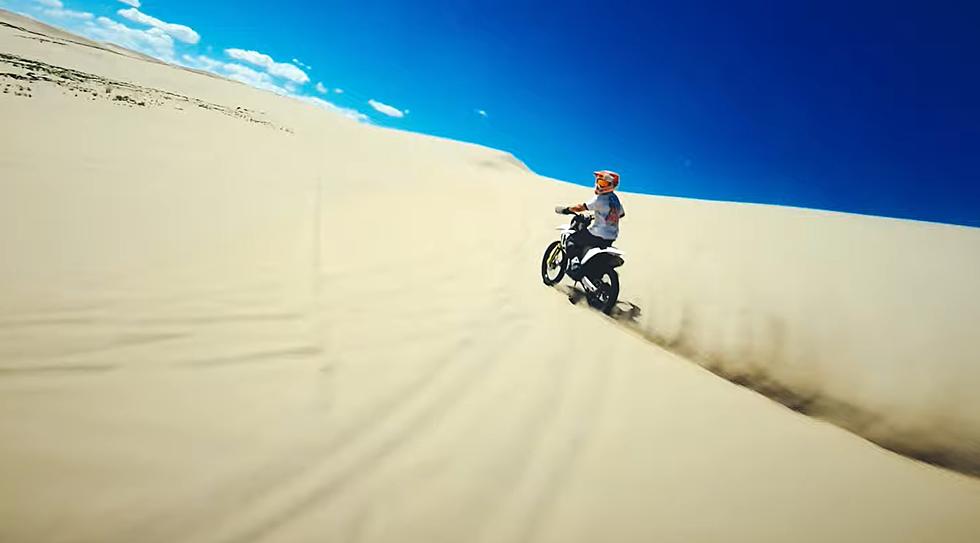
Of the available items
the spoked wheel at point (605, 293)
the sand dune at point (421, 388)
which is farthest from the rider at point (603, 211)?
the sand dune at point (421, 388)

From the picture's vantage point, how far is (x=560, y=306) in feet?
17.5

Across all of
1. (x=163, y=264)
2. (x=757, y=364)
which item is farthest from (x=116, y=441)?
(x=757, y=364)

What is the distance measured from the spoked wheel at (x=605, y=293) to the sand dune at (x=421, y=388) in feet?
0.87

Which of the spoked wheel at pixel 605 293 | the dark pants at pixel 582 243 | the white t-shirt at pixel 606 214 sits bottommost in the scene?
the spoked wheel at pixel 605 293

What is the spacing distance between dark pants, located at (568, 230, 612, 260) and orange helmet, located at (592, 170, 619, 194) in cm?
62

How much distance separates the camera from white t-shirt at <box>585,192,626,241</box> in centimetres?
550

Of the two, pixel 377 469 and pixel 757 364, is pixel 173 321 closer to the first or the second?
pixel 377 469

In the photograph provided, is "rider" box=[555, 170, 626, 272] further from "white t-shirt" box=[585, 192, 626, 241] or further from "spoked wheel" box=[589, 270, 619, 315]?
"spoked wheel" box=[589, 270, 619, 315]

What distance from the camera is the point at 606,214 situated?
5.51m

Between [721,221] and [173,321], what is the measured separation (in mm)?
14398

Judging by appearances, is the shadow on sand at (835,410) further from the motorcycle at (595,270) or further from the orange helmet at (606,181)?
the orange helmet at (606,181)

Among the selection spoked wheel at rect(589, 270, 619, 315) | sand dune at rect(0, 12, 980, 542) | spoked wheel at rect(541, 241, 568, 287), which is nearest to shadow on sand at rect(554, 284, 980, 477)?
sand dune at rect(0, 12, 980, 542)

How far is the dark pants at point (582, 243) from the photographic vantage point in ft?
18.5

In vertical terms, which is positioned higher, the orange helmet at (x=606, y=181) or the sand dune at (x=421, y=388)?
the orange helmet at (x=606, y=181)
